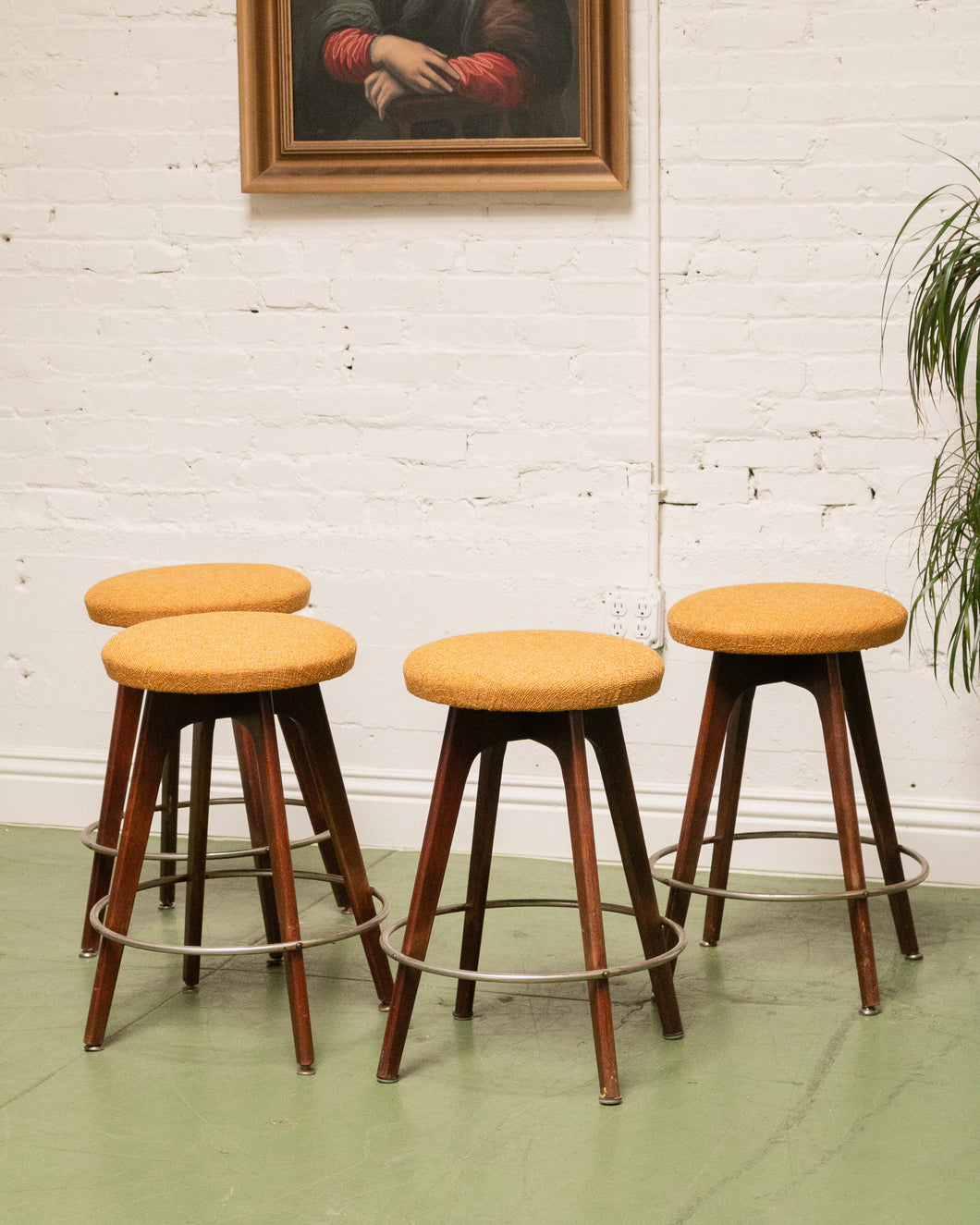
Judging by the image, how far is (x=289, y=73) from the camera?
10.2ft

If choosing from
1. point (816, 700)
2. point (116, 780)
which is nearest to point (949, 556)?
point (816, 700)

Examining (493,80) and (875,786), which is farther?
(493,80)

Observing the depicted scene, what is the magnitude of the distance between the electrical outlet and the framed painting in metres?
0.83

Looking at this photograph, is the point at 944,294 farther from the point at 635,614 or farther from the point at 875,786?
the point at 635,614

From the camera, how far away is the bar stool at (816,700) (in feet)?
7.81

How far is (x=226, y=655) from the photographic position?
220 centimetres

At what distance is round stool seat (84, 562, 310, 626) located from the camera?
2.59m

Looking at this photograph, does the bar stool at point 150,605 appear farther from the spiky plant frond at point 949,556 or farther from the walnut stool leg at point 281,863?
the spiky plant frond at point 949,556

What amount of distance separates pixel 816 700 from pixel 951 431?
762 mm

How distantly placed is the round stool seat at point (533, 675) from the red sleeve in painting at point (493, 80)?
133cm

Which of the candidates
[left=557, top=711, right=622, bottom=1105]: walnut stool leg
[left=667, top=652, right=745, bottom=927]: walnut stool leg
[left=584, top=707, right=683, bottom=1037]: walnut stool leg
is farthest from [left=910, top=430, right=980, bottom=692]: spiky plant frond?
[left=557, top=711, right=622, bottom=1105]: walnut stool leg

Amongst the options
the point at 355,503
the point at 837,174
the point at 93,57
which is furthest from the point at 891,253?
the point at 93,57

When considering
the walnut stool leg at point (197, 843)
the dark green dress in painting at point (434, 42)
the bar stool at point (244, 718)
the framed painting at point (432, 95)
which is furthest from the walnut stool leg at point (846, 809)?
the dark green dress in painting at point (434, 42)

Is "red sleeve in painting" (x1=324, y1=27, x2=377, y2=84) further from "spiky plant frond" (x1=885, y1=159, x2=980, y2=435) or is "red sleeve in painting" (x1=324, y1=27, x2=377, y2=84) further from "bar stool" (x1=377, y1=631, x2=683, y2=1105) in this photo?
"bar stool" (x1=377, y1=631, x2=683, y2=1105)
